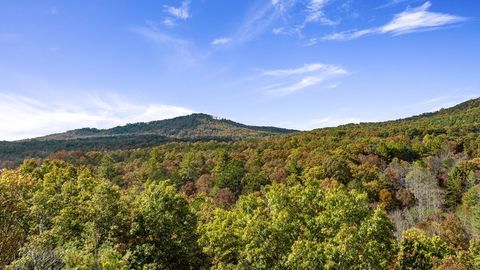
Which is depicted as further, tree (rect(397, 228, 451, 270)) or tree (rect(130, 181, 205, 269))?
tree (rect(397, 228, 451, 270))

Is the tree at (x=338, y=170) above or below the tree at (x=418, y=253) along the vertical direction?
above

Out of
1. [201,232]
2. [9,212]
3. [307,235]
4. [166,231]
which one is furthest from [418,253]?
[9,212]

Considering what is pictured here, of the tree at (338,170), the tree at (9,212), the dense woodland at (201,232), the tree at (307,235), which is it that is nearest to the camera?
the tree at (9,212)

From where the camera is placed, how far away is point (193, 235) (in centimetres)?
3319

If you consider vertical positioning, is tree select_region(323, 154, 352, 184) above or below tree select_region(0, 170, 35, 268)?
below

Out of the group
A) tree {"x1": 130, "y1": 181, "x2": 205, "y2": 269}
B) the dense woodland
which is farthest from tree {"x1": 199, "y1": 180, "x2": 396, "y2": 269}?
tree {"x1": 130, "y1": 181, "x2": 205, "y2": 269}

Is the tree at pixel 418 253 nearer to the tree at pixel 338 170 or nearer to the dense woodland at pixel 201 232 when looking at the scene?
the dense woodland at pixel 201 232

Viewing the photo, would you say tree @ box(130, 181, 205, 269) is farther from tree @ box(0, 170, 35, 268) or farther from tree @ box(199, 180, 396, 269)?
tree @ box(0, 170, 35, 268)

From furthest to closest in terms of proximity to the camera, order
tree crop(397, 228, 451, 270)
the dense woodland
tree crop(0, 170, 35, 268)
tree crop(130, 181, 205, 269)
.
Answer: tree crop(397, 228, 451, 270), tree crop(130, 181, 205, 269), the dense woodland, tree crop(0, 170, 35, 268)

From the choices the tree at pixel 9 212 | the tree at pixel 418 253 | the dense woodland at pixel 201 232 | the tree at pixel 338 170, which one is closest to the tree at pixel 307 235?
the dense woodland at pixel 201 232

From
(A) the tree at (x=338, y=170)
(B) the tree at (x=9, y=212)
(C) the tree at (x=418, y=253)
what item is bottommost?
(C) the tree at (x=418, y=253)

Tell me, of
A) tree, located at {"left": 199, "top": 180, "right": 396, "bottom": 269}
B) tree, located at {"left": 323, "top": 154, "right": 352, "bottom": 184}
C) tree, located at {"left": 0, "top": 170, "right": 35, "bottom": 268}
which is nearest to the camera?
tree, located at {"left": 0, "top": 170, "right": 35, "bottom": 268}

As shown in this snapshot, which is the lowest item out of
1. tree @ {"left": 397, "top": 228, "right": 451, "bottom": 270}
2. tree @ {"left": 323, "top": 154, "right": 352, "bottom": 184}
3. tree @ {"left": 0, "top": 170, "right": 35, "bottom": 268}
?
tree @ {"left": 397, "top": 228, "right": 451, "bottom": 270}

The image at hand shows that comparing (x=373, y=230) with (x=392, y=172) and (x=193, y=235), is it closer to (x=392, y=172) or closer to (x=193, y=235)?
(x=193, y=235)
